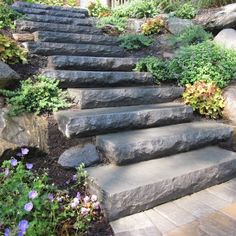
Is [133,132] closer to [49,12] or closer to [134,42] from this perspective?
[134,42]

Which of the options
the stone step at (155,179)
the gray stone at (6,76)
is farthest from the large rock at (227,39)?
the gray stone at (6,76)

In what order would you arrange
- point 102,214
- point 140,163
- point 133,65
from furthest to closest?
point 133,65 → point 140,163 → point 102,214

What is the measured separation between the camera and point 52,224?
1819 mm

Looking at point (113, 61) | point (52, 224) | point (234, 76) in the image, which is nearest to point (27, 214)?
point (52, 224)

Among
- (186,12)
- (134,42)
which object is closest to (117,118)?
(134,42)

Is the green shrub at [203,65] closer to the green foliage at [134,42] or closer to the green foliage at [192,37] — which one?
the green foliage at [192,37]

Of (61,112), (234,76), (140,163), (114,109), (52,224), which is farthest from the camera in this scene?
(234,76)

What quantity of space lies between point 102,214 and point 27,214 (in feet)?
1.62

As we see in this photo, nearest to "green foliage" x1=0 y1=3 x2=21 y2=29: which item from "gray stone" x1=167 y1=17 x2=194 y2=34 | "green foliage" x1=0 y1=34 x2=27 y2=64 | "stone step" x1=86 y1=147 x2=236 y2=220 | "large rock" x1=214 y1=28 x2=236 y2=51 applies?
"green foliage" x1=0 y1=34 x2=27 y2=64

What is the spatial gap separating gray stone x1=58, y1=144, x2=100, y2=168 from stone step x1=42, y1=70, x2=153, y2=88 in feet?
3.00

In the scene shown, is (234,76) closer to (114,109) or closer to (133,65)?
(133,65)

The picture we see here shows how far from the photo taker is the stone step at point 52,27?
4098 mm

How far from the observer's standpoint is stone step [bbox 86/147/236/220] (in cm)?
203

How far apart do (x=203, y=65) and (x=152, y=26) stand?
166 centimetres
